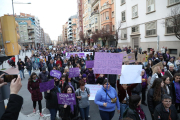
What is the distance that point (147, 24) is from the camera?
66.6 feet

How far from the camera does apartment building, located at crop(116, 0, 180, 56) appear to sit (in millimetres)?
16641

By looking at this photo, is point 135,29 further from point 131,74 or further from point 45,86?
point 45,86

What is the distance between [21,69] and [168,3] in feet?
58.7

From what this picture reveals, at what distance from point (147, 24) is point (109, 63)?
19.1 meters

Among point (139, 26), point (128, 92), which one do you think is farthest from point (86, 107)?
point (139, 26)

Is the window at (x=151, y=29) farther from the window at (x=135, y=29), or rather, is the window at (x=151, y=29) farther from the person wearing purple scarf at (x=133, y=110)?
the person wearing purple scarf at (x=133, y=110)

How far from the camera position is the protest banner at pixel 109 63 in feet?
12.8

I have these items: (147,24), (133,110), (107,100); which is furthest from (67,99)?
(147,24)

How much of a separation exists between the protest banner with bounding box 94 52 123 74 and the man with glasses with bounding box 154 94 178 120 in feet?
4.47

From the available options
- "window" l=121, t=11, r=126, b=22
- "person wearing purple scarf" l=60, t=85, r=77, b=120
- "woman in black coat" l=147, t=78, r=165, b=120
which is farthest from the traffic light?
"window" l=121, t=11, r=126, b=22

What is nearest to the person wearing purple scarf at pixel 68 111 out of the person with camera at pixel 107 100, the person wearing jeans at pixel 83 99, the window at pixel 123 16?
the person wearing jeans at pixel 83 99

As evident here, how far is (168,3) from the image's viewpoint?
1631cm

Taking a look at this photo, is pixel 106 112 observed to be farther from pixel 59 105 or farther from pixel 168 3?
pixel 168 3

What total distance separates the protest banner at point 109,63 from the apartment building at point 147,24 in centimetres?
1517
